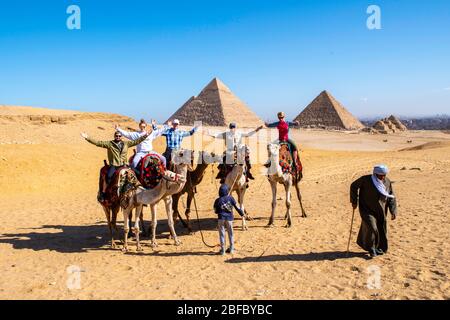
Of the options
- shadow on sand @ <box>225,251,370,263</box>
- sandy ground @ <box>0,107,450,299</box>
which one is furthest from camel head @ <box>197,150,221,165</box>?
shadow on sand @ <box>225,251,370,263</box>

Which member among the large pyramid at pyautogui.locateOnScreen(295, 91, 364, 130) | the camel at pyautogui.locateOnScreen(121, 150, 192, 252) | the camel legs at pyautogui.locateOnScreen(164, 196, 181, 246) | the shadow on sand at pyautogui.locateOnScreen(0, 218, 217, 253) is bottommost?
the shadow on sand at pyautogui.locateOnScreen(0, 218, 217, 253)

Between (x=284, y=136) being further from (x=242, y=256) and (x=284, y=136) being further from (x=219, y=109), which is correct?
(x=219, y=109)

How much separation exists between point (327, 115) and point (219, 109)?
33265 millimetres

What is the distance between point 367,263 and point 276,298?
1973 millimetres

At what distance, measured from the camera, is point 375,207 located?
6598 mm

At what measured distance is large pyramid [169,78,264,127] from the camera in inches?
2760

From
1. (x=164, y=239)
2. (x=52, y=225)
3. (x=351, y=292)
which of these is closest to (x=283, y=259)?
(x=351, y=292)

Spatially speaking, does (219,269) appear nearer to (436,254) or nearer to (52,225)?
(436,254)

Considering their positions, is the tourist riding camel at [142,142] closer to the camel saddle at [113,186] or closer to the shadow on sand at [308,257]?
the camel saddle at [113,186]

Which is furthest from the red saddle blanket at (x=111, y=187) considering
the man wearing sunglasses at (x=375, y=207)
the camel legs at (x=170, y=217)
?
the man wearing sunglasses at (x=375, y=207)

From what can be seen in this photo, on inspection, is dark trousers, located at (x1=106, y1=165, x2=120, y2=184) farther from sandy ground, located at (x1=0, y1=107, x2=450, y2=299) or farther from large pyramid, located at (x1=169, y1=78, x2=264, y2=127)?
large pyramid, located at (x1=169, y1=78, x2=264, y2=127)

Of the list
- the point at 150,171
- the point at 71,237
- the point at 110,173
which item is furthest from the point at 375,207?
the point at 71,237

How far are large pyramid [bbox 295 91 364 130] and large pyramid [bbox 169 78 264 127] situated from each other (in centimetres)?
2250

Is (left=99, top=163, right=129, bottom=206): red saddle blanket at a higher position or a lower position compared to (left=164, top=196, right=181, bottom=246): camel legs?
higher
